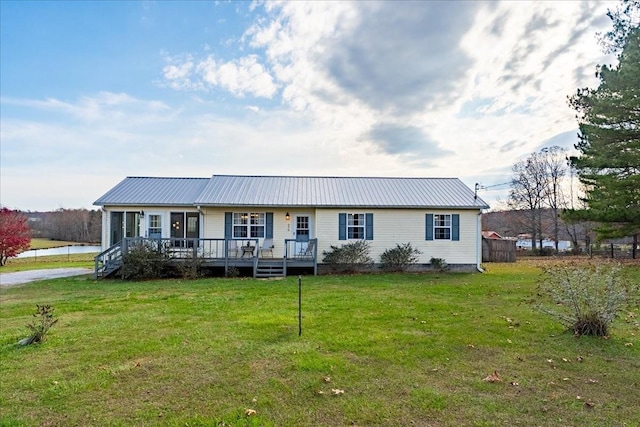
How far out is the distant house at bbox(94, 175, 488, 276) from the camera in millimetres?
15836

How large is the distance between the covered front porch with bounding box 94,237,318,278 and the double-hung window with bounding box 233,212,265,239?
495mm

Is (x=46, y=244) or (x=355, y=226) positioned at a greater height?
(x=355, y=226)

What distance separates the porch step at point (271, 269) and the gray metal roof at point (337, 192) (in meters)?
2.59

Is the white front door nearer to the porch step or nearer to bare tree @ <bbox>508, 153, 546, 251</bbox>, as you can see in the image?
the porch step

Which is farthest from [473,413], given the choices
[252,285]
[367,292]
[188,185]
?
[188,185]

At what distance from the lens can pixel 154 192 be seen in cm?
1769

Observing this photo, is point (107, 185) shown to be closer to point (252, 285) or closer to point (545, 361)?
point (252, 285)

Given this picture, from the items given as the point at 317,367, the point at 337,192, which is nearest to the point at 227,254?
the point at 337,192

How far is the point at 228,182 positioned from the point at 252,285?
7.92 metres

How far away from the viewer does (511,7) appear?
415 inches

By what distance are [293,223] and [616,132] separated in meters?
13.5

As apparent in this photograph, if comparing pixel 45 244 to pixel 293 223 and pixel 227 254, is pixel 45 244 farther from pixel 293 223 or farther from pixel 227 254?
pixel 293 223

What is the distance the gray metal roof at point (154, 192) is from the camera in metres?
16.7

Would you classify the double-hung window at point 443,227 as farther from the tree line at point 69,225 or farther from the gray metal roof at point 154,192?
the tree line at point 69,225
